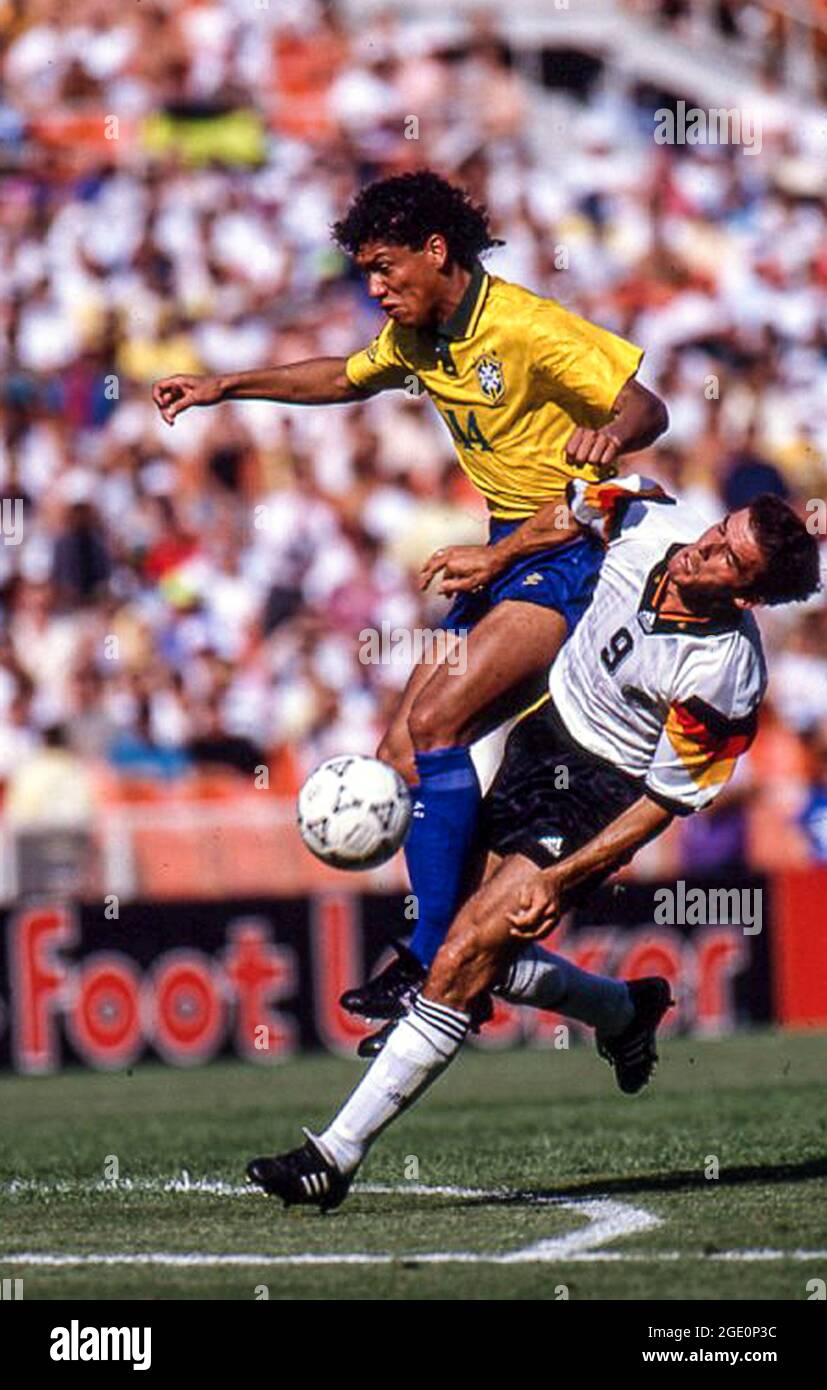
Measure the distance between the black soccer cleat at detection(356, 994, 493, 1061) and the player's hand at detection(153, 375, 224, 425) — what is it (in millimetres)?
1948

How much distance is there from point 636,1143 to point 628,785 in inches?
66.8

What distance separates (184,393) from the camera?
28.0 ft

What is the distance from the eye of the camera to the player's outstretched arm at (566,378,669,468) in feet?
A: 24.7

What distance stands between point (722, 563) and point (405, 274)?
1381 millimetres

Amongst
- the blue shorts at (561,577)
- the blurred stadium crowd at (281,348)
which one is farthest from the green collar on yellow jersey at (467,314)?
the blurred stadium crowd at (281,348)

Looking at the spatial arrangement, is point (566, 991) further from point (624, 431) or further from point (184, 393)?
point (184, 393)

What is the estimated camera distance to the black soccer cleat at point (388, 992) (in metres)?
8.09

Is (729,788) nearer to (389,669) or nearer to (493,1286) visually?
(389,669)

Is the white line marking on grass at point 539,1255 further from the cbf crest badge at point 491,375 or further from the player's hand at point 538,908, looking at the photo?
the cbf crest badge at point 491,375

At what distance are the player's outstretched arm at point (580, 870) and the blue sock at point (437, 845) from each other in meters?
0.70

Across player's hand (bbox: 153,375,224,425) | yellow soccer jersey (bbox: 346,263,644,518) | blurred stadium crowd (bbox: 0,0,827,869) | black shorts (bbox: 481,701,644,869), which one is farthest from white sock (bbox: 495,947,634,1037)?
blurred stadium crowd (bbox: 0,0,827,869)

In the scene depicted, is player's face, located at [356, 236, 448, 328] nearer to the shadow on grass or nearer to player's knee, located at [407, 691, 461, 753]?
player's knee, located at [407, 691, 461, 753]

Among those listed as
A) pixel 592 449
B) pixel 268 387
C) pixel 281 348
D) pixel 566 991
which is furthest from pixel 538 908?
pixel 281 348
